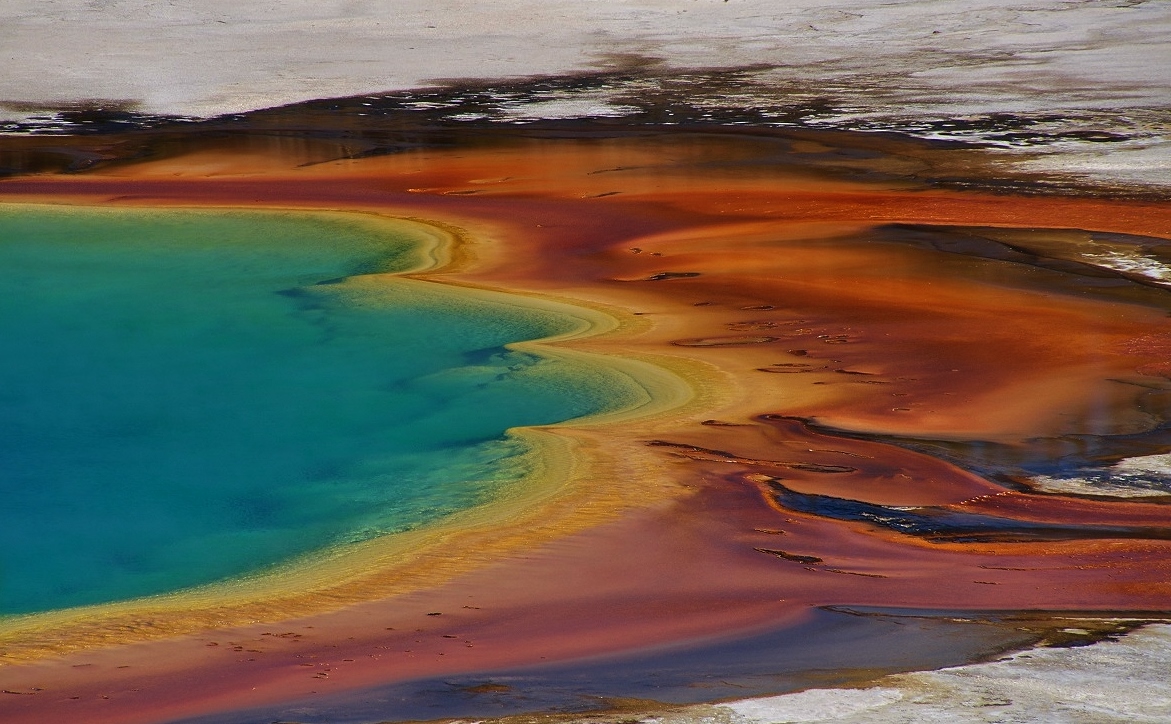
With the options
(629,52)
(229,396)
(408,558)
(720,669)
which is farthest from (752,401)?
(629,52)

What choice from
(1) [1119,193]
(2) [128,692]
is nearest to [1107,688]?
(2) [128,692]

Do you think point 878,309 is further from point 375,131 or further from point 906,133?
point 375,131

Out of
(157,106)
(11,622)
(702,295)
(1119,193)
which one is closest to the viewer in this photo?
(11,622)

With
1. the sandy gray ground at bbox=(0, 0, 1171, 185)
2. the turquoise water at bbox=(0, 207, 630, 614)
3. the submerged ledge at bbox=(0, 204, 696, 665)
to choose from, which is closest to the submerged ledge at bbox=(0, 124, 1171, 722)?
the submerged ledge at bbox=(0, 204, 696, 665)

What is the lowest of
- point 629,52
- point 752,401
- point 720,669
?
point 720,669

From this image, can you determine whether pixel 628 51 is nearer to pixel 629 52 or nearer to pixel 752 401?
pixel 629 52

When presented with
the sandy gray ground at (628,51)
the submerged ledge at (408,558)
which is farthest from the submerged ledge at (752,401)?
the sandy gray ground at (628,51)

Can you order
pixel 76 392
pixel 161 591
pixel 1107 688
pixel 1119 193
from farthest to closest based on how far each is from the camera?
pixel 1119 193 < pixel 76 392 < pixel 161 591 < pixel 1107 688

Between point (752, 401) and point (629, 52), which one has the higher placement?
point (629, 52)
